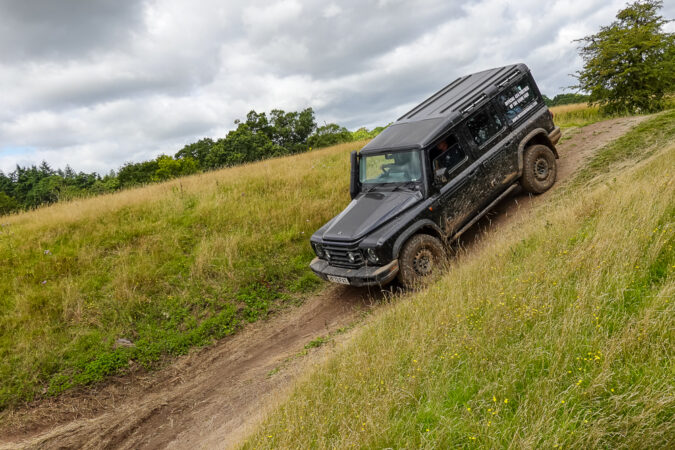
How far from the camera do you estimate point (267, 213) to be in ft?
31.4

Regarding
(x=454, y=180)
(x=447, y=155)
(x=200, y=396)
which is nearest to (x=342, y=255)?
(x=454, y=180)

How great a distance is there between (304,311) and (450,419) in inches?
172

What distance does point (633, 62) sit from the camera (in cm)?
1547

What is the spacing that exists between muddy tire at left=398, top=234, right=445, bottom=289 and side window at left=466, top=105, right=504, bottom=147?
2.18m

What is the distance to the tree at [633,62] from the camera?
593 inches

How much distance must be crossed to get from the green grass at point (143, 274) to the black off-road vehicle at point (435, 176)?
1.94m

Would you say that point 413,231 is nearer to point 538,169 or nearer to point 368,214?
point 368,214

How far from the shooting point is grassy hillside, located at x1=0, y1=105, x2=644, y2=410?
6.00 meters

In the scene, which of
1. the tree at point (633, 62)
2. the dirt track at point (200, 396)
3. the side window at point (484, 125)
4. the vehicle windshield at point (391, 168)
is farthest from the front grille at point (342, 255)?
the tree at point (633, 62)

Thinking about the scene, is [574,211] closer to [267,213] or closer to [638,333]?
[638,333]

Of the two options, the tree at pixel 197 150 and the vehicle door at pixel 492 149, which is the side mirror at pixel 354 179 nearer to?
the vehicle door at pixel 492 149

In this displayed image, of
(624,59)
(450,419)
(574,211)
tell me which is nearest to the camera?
(450,419)

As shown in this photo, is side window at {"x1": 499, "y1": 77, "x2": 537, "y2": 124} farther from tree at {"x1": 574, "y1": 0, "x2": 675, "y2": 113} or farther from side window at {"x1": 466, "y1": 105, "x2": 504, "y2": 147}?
tree at {"x1": 574, "y1": 0, "x2": 675, "y2": 113}

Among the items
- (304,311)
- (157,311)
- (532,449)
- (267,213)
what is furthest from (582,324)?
(267,213)
